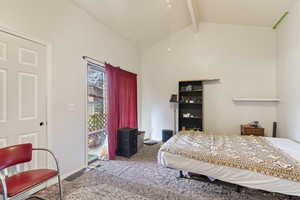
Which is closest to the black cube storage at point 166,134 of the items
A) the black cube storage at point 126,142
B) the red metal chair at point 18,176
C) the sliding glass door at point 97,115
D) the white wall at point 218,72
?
the white wall at point 218,72

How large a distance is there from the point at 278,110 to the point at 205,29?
264cm

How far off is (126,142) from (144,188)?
4.64 ft

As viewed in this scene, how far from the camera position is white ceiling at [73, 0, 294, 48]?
3.11 meters

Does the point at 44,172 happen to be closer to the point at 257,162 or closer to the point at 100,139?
the point at 100,139

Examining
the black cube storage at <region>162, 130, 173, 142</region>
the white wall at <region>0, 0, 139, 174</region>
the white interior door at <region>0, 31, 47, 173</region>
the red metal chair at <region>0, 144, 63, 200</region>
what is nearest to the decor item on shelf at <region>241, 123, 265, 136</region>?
the black cube storage at <region>162, 130, 173, 142</region>

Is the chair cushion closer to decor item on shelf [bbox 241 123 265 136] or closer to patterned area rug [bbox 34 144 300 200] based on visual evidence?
patterned area rug [bbox 34 144 300 200]

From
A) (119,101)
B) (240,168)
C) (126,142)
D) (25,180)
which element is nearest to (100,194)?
(25,180)

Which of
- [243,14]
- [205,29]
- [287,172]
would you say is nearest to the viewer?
[287,172]

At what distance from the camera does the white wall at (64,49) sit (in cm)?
215

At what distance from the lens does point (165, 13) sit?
3762 mm

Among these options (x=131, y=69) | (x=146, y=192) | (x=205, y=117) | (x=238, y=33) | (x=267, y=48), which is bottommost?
(x=146, y=192)

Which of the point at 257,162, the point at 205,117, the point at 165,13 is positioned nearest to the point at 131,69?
the point at 165,13

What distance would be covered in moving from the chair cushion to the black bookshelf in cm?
343

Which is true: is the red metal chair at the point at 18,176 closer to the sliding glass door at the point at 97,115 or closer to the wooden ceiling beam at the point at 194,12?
the sliding glass door at the point at 97,115
